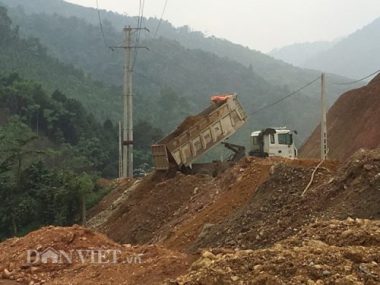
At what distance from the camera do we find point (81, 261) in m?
9.84

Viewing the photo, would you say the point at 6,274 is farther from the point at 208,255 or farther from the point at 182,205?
the point at 182,205

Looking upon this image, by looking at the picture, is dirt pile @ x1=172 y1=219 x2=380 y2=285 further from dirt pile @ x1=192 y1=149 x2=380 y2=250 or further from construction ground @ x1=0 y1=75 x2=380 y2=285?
dirt pile @ x1=192 y1=149 x2=380 y2=250

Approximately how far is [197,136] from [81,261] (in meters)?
10.4

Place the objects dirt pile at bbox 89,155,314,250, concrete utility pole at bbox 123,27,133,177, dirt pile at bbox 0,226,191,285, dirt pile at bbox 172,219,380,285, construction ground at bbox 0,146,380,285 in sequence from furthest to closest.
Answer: concrete utility pole at bbox 123,27,133,177 → dirt pile at bbox 89,155,314,250 → dirt pile at bbox 0,226,191,285 → construction ground at bbox 0,146,380,285 → dirt pile at bbox 172,219,380,285

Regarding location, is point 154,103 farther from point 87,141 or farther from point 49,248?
point 49,248

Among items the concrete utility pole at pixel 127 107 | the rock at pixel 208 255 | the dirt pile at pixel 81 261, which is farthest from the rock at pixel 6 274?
the concrete utility pole at pixel 127 107

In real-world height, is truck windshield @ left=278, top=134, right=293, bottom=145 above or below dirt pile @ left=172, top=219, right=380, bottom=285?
below

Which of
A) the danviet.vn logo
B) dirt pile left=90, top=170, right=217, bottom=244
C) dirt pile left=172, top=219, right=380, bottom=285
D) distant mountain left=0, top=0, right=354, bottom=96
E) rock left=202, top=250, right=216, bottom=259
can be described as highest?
distant mountain left=0, top=0, right=354, bottom=96

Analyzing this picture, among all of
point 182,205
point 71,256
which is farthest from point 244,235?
point 182,205

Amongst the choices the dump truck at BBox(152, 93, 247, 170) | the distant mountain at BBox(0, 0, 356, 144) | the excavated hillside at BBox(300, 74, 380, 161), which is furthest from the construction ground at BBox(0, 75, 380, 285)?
the distant mountain at BBox(0, 0, 356, 144)

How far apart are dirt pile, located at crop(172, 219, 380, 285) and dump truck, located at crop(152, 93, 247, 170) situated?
12.7m

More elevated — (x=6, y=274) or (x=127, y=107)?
(x=127, y=107)

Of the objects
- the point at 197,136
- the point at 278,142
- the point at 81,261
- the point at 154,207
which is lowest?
the point at 154,207

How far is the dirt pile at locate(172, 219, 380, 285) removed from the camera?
5.49m
